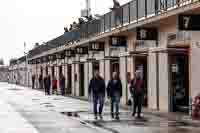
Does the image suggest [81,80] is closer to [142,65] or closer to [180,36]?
[142,65]

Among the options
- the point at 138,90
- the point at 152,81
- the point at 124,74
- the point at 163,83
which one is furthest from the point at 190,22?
the point at 124,74

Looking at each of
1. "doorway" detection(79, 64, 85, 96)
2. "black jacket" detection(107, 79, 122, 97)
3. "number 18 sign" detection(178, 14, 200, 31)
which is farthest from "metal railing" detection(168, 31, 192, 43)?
"doorway" detection(79, 64, 85, 96)

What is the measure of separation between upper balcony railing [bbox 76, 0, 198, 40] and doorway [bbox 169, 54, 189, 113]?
7.15ft

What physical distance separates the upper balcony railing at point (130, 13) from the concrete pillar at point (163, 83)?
6.46ft

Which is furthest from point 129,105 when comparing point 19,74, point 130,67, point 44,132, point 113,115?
point 19,74

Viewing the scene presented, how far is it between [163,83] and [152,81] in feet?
4.79

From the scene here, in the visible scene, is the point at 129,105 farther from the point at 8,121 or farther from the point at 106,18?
the point at 8,121

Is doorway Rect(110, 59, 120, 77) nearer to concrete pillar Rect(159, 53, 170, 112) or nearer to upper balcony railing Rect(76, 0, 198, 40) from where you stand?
upper balcony railing Rect(76, 0, 198, 40)

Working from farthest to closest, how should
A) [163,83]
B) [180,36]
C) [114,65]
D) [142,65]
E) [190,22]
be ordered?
1. [114,65]
2. [142,65]
3. [163,83]
4. [180,36]
5. [190,22]

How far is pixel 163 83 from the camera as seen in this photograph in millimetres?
22516

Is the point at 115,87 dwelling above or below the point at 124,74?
below

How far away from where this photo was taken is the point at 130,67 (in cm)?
2742

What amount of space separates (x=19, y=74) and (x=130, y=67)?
75717 millimetres

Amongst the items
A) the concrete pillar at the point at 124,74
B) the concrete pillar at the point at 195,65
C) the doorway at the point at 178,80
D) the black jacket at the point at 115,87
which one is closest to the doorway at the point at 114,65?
the concrete pillar at the point at 124,74
